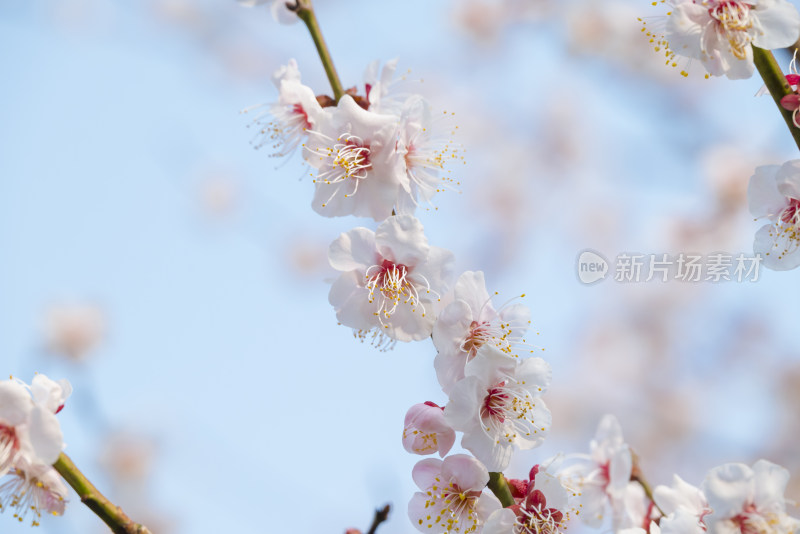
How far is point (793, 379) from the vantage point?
273 inches

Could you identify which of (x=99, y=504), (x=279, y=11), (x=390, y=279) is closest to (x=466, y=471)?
(x=390, y=279)

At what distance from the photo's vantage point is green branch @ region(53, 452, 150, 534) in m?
1.16

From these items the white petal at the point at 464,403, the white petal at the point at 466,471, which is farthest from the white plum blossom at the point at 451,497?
the white petal at the point at 464,403

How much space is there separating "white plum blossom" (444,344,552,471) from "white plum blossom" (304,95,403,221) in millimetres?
416

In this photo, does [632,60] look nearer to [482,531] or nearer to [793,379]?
[793,379]

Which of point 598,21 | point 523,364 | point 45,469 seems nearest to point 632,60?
point 598,21

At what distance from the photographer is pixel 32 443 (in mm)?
1208

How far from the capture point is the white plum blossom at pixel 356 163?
4.95 ft

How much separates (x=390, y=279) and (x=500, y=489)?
48 centimetres

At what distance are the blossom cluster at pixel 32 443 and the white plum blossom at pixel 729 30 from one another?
1.44 metres

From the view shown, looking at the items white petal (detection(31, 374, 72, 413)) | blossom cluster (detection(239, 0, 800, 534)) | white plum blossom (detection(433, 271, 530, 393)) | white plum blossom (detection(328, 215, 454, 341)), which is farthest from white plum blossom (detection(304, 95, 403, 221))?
white petal (detection(31, 374, 72, 413))

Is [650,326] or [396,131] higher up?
[650,326]

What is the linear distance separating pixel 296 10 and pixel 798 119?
1098 millimetres

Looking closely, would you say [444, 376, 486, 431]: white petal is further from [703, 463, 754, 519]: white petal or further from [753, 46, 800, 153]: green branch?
[753, 46, 800, 153]: green branch
